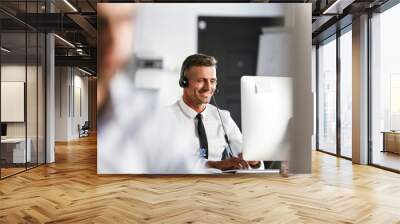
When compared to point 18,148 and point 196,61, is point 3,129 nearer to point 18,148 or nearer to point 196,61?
point 18,148

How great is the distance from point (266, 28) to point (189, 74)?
151 centimetres

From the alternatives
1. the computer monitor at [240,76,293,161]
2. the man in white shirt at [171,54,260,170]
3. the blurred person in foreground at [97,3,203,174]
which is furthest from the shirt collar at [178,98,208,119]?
the computer monitor at [240,76,293,161]

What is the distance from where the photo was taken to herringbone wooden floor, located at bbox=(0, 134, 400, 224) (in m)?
4.02

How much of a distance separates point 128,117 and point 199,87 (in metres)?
1.28

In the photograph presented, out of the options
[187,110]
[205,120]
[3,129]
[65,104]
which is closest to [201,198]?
[205,120]

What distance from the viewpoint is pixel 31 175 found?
267 inches

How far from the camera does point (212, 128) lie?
21.0 ft

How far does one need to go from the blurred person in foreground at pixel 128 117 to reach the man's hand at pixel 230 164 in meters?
0.26

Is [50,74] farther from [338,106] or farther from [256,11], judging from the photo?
[338,106]

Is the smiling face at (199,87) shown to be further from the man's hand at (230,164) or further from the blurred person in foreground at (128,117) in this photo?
the man's hand at (230,164)

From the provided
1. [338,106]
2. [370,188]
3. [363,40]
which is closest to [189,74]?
[370,188]

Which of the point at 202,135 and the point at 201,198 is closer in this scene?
the point at 201,198

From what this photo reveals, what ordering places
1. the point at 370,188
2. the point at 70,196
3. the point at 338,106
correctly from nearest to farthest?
the point at 70,196 → the point at 370,188 → the point at 338,106

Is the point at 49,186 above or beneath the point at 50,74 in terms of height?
beneath
